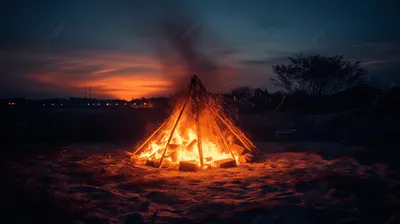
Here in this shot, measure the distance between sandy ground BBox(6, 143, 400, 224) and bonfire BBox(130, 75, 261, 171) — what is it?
511mm

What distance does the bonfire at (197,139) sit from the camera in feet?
24.6

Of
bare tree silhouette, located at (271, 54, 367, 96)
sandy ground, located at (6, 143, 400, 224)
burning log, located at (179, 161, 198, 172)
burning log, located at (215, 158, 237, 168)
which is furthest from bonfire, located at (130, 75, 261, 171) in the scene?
bare tree silhouette, located at (271, 54, 367, 96)

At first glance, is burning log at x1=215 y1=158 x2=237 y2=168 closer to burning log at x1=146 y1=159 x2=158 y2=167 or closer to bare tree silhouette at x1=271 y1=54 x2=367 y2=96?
burning log at x1=146 y1=159 x2=158 y2=167

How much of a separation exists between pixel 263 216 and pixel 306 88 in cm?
2657

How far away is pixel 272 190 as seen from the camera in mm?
5207

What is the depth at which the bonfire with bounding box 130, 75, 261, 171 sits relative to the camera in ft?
24.6

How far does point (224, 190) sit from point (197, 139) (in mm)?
2476

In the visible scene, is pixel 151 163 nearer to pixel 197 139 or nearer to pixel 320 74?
pixel 197 139

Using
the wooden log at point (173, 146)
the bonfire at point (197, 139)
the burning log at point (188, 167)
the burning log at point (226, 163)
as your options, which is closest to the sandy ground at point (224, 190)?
the burning log at point (188, 167)

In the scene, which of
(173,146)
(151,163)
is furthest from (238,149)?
(151,163)

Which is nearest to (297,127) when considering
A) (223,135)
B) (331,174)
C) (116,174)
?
(223,135)

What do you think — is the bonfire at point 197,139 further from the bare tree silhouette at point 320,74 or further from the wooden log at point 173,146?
the bare tree silhouette at point 320,74

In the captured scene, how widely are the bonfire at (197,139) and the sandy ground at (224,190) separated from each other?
511mm

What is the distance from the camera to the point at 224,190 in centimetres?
530
